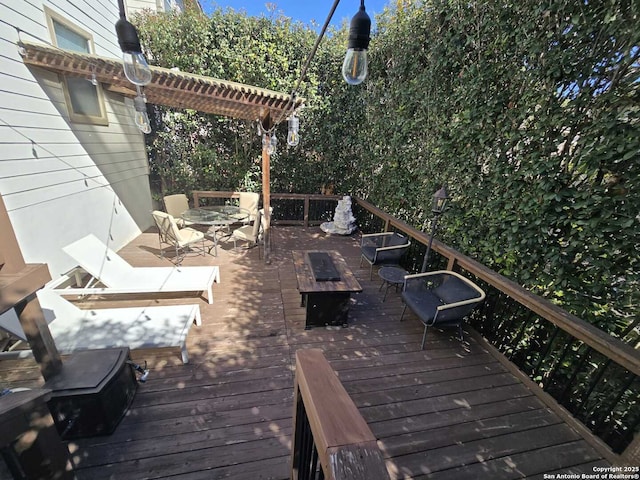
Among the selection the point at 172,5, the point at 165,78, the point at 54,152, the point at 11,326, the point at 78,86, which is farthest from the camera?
the point at 172,5

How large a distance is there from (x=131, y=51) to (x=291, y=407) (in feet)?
9.17

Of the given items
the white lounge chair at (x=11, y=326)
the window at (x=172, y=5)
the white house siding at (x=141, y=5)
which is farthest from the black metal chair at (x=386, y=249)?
the white house siding at (x=141, y=5)

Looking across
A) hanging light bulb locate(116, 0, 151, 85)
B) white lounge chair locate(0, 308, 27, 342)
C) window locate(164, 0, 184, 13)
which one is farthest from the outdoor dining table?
window locate(164, 0, 184, 13)

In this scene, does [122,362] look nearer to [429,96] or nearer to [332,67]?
[429,96]

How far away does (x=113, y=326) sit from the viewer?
246 cm

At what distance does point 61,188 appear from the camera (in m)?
3.55

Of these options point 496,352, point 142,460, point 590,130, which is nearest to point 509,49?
point 590,130

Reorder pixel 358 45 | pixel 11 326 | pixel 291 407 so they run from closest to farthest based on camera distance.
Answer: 1. pixel 358 45
2. pixel 291 407
3. pixel 11 326

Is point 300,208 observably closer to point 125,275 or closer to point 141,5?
point 125,275

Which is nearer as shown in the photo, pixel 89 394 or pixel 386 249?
pixel 89 394

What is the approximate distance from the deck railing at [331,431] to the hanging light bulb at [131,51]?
6.47 feet

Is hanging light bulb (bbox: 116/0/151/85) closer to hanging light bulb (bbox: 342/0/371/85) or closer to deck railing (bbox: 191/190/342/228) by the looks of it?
hanging light bulb (bbox: 342/0/371/85)

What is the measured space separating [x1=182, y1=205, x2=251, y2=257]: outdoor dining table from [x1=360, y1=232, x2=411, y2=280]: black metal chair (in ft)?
8.74

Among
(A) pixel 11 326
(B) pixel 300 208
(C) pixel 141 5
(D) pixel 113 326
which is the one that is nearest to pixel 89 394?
(D) pixel 113 326
